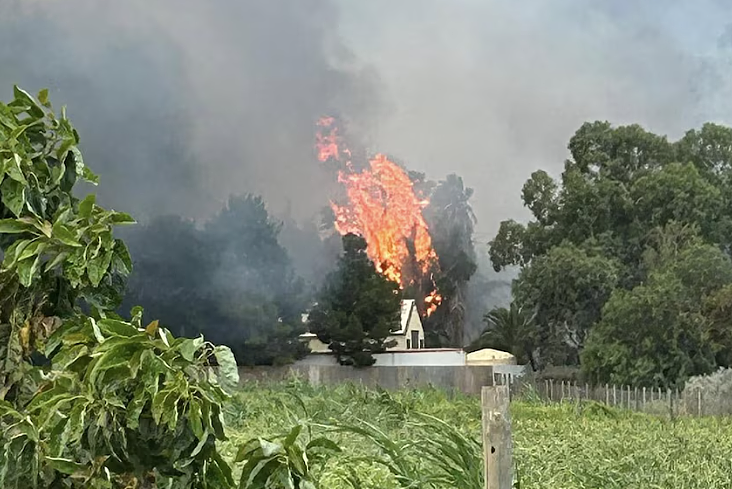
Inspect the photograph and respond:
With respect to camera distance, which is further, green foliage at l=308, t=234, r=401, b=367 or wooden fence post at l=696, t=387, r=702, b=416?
green foliage at l=308, t=234, r=401, b=367

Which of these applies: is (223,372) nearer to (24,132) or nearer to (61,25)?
(24,132)

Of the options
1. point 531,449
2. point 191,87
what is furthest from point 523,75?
point 531,449

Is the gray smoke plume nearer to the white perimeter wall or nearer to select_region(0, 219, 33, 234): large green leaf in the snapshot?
the white perimeter wall

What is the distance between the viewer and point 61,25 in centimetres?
702

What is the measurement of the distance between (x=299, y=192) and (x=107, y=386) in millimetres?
7443

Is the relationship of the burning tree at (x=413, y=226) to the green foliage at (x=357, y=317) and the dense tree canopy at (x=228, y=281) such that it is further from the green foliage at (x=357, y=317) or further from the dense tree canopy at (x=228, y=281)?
the dense tree canopy at (x=228, y=281)

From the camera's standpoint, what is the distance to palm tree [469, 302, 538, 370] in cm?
782

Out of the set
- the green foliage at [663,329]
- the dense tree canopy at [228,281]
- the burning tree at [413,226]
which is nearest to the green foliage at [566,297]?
the green foliage at [663,329]

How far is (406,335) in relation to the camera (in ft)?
25.1

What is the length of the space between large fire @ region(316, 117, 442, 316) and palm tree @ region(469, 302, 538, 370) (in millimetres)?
552

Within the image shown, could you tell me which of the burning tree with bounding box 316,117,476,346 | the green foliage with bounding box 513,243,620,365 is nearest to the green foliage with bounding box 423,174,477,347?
the burning tree with bounding box 316,117,476,346

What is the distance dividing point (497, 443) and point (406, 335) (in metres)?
6.58

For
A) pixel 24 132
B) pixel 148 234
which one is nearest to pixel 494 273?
pixel 148 234

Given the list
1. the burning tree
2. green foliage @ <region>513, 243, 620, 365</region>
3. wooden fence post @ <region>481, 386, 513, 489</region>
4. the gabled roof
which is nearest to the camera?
wooden fence post @ <region>481, 386, 513, 489</region>
